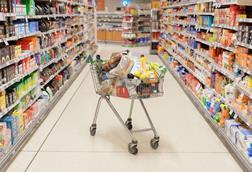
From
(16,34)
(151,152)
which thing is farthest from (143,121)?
(16,34)

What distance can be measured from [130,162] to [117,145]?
1.56 feet

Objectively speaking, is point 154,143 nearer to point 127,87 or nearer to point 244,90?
point 127,87

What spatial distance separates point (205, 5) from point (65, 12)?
329cm

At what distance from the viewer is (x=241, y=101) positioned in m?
3.58

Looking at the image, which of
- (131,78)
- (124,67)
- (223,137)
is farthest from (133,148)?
(223,137)

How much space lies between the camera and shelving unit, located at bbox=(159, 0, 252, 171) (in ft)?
11.4

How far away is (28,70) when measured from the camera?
426 cm

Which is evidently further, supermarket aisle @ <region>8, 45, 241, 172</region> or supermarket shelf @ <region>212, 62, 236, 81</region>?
Answer: supermarket shelf @ <region>212, 62, 236, 81</region>

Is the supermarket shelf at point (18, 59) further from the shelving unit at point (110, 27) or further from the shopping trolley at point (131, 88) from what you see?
the shelving unit at point (110, 27)

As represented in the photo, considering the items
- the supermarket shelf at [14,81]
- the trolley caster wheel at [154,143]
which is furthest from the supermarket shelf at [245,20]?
the supermarket shelf at [14,81]

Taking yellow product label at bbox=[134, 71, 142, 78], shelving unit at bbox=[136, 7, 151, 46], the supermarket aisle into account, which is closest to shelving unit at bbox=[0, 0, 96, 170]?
the supermarket aisle

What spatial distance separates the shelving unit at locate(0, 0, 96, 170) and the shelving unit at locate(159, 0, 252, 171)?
275 cm

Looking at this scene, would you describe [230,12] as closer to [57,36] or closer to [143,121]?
[143,121]

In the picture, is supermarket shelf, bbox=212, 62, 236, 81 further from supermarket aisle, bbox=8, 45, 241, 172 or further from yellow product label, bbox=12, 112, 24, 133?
yellow product label, bbox=12, 112, 24, 133
